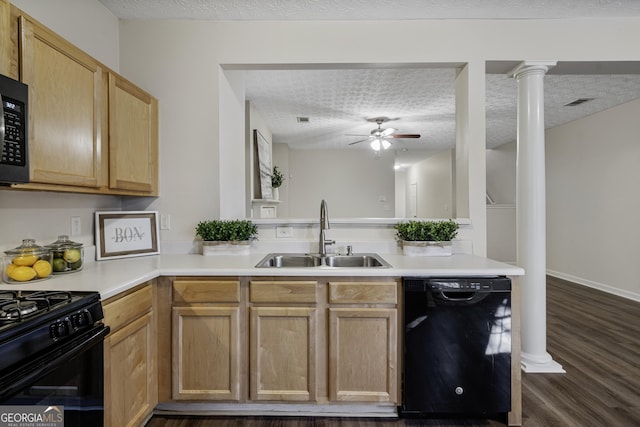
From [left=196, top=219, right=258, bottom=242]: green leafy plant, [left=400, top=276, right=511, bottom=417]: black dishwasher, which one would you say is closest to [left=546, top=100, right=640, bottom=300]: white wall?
[left=400, top=276, right=511, bottom=417]: black dishwasher

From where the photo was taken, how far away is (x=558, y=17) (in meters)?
2.35

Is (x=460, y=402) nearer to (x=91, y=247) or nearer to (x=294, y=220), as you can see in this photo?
(x=294, y=220)

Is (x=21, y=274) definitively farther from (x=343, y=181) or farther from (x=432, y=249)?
(x=343, y=181)

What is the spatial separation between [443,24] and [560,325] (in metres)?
3.02

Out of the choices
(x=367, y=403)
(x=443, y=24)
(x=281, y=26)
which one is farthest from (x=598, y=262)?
(x=281, y=26)

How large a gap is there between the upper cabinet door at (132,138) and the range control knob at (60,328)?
988mm

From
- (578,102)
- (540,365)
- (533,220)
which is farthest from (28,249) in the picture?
(578,102)

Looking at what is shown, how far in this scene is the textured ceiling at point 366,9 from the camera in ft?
7.27

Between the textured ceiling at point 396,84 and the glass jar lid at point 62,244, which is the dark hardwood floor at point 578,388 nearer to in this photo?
the glass jar lid at point 62,244

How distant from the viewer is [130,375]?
1.59 metres

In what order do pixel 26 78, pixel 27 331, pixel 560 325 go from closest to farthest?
pixel 27 331
pixel 26 78
pixel 560 325

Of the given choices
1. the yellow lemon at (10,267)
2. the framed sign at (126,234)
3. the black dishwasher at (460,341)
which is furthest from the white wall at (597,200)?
the yellow lemon at (10,267)

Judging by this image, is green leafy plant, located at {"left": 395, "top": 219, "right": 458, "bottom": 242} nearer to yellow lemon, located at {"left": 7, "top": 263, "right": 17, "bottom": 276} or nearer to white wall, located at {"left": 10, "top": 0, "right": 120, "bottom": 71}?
yellow lemon, located at {"left": 7, "top": 263, "right": 17, "bottom": 276}

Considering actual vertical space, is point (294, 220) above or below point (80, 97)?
below
